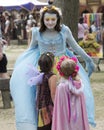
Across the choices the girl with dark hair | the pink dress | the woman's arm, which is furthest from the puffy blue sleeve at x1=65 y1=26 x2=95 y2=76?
the pink dress

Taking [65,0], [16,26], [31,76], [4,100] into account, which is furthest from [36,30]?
[16,26]

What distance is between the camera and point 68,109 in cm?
533

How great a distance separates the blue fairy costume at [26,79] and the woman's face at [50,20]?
0.14 meters

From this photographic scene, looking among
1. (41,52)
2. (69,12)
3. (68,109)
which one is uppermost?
(41,52)

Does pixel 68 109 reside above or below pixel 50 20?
below

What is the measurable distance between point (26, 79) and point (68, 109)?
837 millimetres

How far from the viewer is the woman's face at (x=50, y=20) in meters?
6.36

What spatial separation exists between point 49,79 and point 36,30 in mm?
1082

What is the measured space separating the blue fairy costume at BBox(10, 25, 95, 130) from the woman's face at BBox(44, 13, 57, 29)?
14cm

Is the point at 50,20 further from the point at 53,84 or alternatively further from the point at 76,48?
the point at 53,84

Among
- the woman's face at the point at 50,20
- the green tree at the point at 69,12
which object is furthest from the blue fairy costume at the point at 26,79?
the green tree at the point at 69,12

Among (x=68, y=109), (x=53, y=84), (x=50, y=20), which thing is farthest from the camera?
(x=50, y=20)

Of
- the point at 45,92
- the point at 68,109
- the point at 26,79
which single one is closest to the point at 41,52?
the point at 26,79

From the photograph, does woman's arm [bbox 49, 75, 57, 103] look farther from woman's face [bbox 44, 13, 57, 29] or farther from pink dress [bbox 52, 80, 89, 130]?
woman's face [bbox 44, 13, 57, 29]
